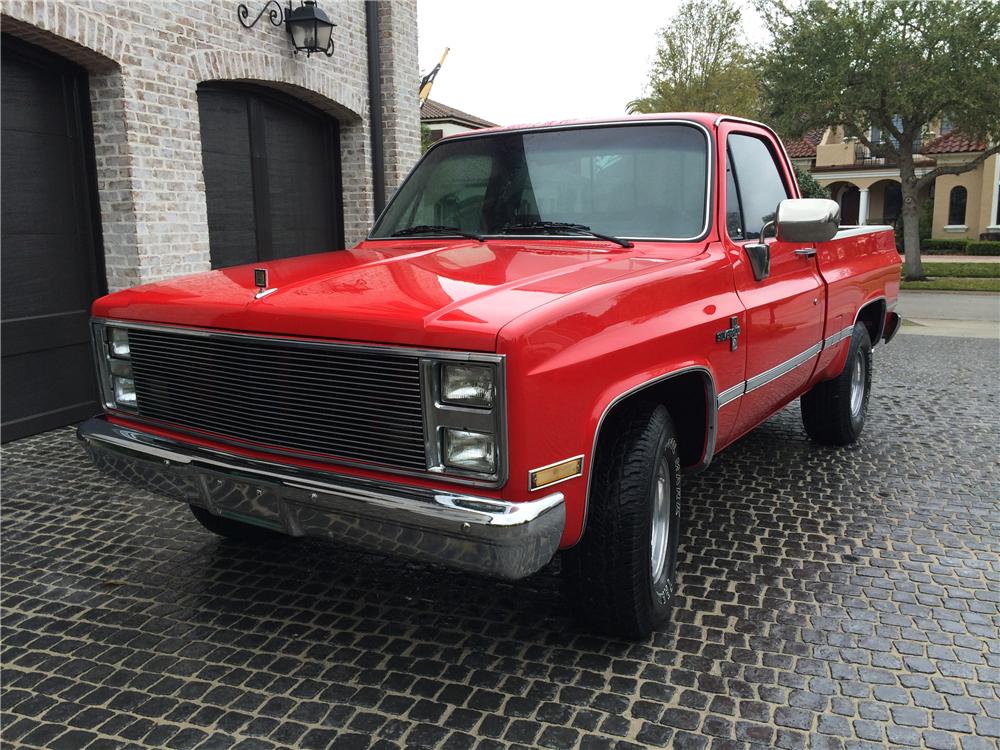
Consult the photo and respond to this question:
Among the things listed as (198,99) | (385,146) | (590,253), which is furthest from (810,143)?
(590,253)

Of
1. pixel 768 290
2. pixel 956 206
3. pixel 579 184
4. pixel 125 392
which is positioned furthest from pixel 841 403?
pixel 956 206

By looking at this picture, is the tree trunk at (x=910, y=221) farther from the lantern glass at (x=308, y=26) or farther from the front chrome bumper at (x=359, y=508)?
the front chrome bumper at (x=359, y=508)

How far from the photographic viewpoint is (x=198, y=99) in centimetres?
724

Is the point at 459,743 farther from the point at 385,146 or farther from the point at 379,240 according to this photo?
the point at 385,146

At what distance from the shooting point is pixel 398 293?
111 inches

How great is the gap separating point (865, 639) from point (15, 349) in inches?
225

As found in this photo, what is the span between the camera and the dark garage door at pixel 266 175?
7.54 meters

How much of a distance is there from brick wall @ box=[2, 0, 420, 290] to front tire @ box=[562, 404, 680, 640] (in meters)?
4.82

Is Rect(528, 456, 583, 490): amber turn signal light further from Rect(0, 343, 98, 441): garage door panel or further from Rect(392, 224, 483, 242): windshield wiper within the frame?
Rect(0, 343, 98, 441): garage door panel

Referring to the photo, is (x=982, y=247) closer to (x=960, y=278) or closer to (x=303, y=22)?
(x=960, y=278)

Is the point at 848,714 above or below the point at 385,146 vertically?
below

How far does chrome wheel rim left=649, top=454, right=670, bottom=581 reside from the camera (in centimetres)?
328

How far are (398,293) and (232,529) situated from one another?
1900 millimetres

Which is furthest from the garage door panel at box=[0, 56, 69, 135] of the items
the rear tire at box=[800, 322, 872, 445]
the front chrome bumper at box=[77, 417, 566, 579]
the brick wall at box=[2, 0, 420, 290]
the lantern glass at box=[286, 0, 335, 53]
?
the rear tire at box=[800, 322, 872, 445]
